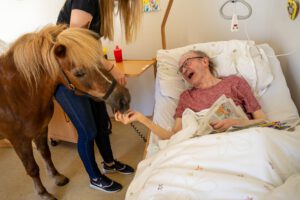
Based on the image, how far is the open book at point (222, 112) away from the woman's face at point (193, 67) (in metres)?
0.23

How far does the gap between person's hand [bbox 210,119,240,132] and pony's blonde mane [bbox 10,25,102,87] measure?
0.67 meters

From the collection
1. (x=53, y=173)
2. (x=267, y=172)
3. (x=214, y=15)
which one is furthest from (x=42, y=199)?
(x=214, y=15)

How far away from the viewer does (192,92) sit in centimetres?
169

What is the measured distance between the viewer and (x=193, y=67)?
65.2 inches

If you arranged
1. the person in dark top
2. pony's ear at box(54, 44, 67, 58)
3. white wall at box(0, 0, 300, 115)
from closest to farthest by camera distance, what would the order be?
1. pony's ear at box(54, 44, 67, 58)
2. the person in dark top
3. white wall at box(0, 0, 300, 115)

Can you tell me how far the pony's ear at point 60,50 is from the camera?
3.59 feet

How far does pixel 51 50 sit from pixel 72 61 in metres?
0.10

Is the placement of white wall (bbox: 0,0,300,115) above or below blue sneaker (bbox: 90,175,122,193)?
above

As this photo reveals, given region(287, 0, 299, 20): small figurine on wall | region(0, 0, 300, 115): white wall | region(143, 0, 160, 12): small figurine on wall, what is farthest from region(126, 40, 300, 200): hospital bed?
region(143, 0, 160, 12): small figurine on wall

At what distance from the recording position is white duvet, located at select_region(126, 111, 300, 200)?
2.83 ft

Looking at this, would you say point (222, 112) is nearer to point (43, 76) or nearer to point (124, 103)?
point (124, 103)

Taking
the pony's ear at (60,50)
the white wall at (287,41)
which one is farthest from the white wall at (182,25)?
the pony's ear at (60,50)

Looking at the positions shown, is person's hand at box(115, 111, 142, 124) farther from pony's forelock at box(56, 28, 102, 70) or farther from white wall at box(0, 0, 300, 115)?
white wall at box(0, 0, 300, 115)

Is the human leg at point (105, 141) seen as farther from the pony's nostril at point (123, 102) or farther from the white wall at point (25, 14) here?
the white wall at point (25, 14)
